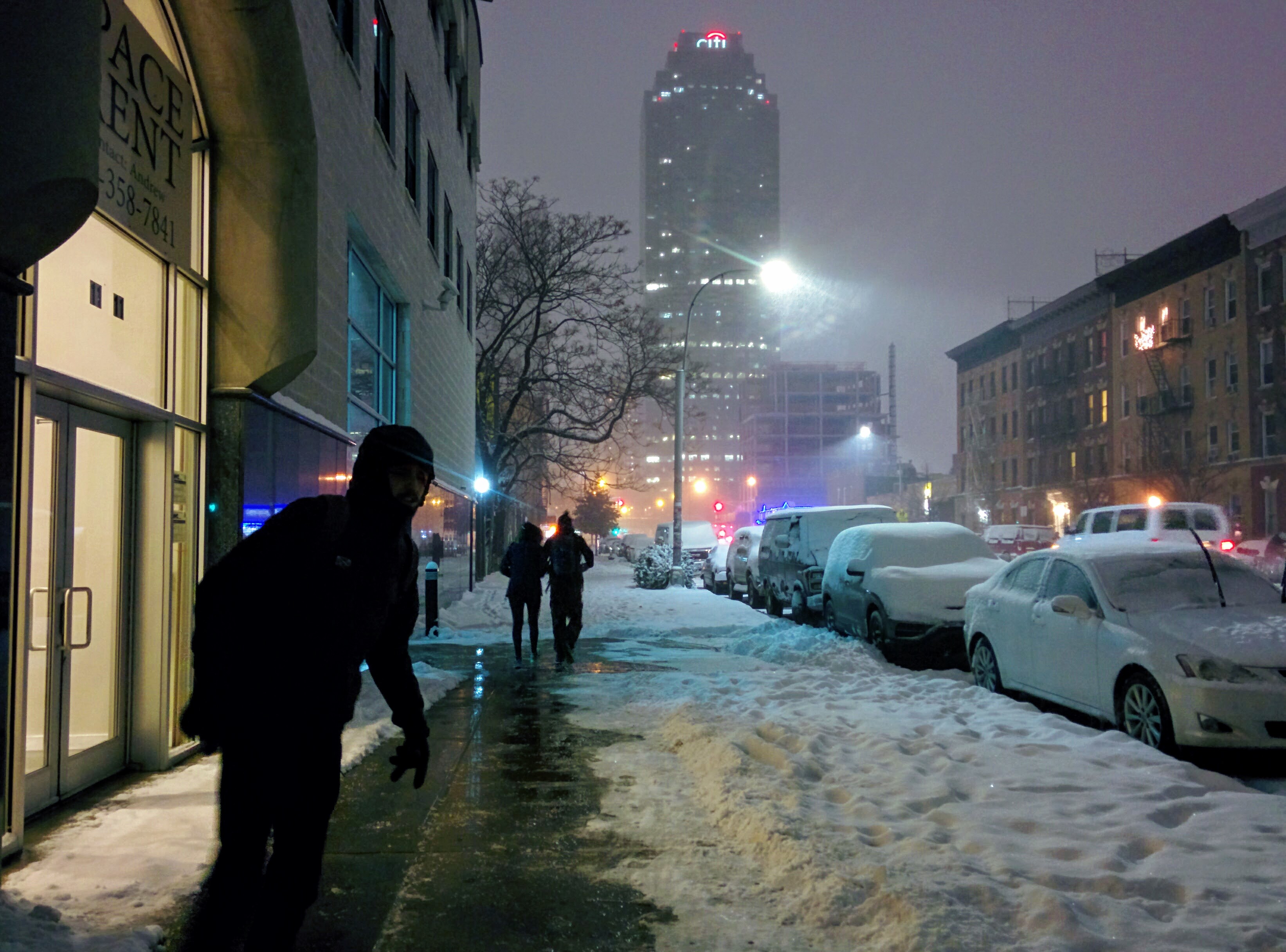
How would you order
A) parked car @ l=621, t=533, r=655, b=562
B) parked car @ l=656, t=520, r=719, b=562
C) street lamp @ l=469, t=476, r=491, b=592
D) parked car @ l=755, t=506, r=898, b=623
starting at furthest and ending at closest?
parked car @ l=621, t=533, r=655, b=562
parked car @ l=656, t=520, r=719, b=562
street lamp @ l=469, t=476, r=491, b=592
parked car @ l=755, t=506, r=898, b=623

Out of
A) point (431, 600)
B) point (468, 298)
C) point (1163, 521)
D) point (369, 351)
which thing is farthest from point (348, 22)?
point (1163, 521)

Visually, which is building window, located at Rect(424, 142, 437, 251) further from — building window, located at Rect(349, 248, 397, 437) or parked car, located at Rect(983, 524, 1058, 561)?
parked car, located at Rect(983, 524, 1058, 561)

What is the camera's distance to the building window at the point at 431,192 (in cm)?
1717

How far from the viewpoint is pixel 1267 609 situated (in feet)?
26.8

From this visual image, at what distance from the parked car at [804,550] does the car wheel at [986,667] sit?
591 centimetres

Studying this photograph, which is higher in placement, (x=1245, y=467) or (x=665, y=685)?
(x=1245, y=467)

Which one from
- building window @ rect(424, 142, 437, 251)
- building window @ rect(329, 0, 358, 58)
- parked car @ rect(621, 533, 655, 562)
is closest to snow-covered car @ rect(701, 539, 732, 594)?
building window @ rect(424, 142, 437, 251)

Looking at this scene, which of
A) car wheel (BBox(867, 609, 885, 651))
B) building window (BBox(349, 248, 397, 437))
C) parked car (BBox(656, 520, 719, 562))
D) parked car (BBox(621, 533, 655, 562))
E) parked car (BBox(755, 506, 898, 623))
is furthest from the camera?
parked car (BBox(621, 533, 655, 562))

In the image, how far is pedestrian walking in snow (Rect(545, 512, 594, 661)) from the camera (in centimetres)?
1232

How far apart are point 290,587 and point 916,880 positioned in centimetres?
285

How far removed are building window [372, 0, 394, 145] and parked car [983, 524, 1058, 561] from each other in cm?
3105

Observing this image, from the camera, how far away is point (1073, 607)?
830 centimetres

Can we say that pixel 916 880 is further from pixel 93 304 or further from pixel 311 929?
pixel 93 304

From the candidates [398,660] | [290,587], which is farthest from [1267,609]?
[290,587]
